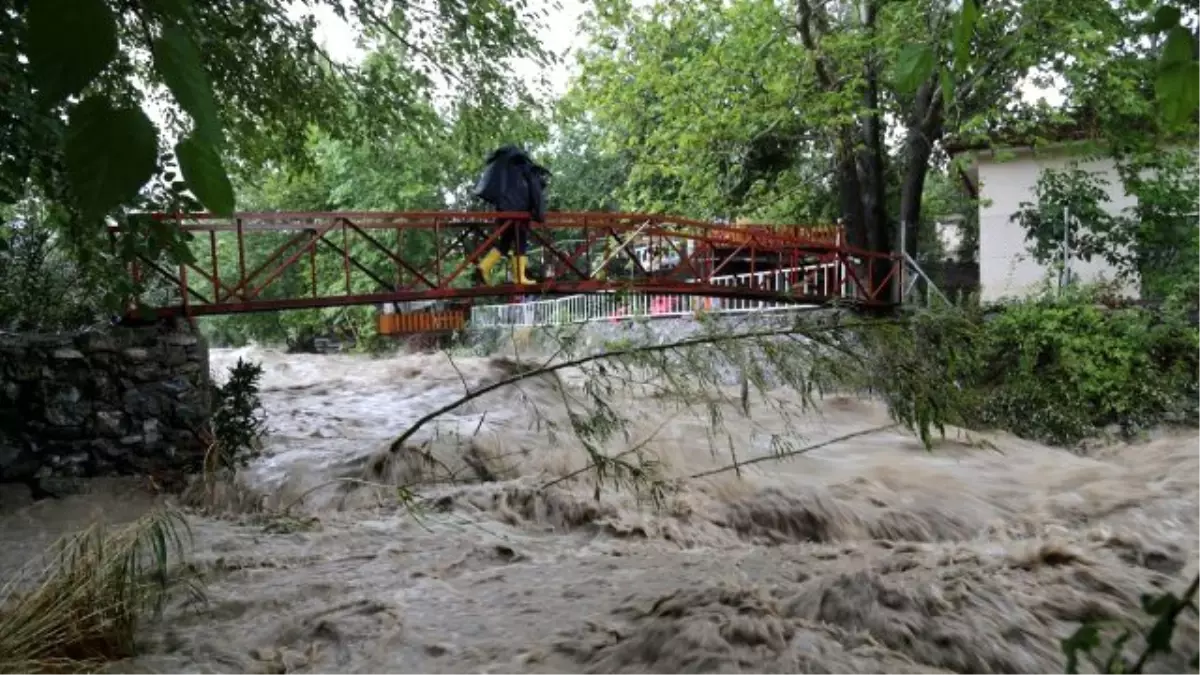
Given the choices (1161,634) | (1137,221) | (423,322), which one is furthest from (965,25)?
(1137,221)

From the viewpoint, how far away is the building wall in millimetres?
13281

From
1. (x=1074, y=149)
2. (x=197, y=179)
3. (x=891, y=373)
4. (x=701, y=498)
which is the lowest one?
(x=701, y=498)

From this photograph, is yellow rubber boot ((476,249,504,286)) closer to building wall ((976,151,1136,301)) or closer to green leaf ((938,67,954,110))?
green leaf ((938,67,954,110))

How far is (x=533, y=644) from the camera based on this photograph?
3225mm

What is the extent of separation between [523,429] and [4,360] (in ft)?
13.0

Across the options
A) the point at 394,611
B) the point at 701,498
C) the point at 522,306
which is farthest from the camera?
the point at 522,306

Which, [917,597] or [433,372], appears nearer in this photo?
[917,597]

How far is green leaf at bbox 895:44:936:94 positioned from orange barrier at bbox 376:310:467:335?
9324 millimetres

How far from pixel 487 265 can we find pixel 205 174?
7920 mm

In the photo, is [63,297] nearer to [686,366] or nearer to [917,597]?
[686,366]

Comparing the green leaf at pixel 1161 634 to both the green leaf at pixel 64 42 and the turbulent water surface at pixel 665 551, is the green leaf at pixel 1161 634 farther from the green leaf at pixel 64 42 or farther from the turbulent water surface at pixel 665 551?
the turbulent water surface at pixel 665 551

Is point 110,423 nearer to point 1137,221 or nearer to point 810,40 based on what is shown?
point 810,40

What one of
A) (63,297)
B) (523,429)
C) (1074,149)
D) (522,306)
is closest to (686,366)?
(523,429)

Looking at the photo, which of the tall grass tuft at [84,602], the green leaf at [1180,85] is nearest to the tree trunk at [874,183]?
the tall grass tuft at [84,602]
